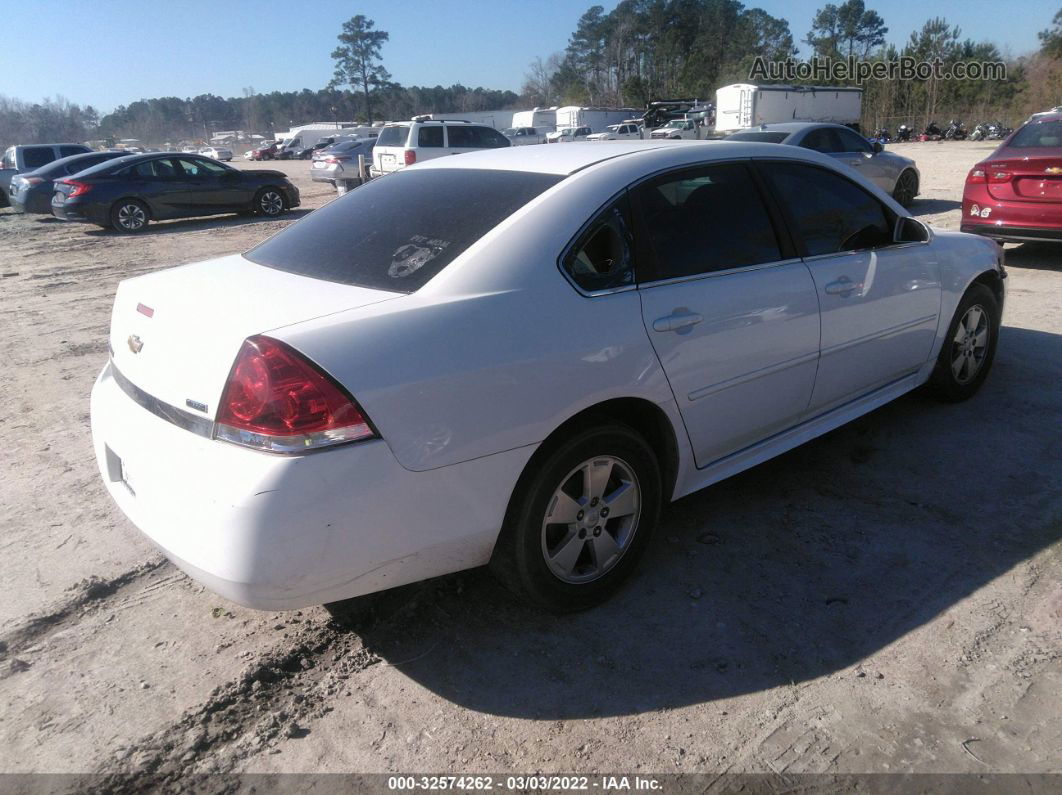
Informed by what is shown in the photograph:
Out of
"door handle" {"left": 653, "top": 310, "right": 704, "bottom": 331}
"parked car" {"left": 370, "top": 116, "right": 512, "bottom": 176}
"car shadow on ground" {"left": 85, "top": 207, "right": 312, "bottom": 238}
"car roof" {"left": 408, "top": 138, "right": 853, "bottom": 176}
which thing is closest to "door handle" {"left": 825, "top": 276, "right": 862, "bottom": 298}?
"car roof" {"left": 408, "top": 138, "right": 853, "bottom": 176}

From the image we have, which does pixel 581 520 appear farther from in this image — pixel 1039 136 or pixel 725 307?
pixel 1039 136

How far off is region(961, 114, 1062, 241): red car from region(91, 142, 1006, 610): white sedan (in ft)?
18.4

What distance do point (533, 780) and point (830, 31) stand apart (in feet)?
363

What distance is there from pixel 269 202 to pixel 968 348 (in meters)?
15.7

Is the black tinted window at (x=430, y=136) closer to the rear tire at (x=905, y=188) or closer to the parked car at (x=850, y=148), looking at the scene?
the parked car at (x=850, y=148)

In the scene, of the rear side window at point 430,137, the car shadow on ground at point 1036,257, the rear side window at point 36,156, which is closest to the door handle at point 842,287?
the car shadow on ground at point 1036,257

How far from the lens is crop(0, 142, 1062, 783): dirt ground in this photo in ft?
7.82

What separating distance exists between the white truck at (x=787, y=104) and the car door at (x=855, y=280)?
122 feet

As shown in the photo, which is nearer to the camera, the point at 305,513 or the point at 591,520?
the point at 305,513

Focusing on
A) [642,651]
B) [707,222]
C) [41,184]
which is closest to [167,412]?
[642,651]

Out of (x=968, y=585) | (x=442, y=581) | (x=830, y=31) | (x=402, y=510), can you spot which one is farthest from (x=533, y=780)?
(x=830, y=31)

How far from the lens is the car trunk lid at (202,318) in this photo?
240cm

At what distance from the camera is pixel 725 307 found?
3.20m

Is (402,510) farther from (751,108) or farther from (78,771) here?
(751,108)
